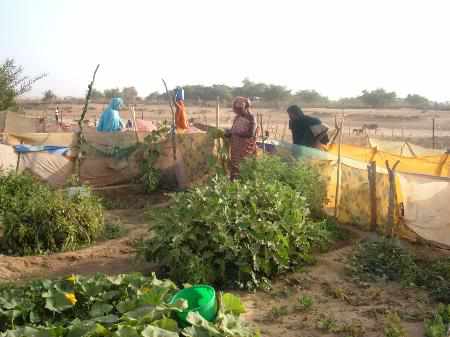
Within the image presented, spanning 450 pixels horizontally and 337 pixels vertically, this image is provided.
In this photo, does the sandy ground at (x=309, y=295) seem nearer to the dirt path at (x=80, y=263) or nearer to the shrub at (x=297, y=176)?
the dirt path at (x=80, y=263)

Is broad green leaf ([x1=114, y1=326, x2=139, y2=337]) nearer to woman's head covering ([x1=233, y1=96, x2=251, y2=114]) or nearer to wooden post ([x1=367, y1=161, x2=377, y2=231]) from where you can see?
wooden post ([x1=367, y1=161, x2=377, y2=231])

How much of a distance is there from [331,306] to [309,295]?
27 centimetres

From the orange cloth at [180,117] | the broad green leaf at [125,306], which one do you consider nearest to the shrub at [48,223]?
the broad green leaf at [125,306]

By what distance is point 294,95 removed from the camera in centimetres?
4916

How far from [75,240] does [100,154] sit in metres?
3.61

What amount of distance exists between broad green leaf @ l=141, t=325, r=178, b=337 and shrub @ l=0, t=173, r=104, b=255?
311cm

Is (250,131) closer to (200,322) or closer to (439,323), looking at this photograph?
(439,323)

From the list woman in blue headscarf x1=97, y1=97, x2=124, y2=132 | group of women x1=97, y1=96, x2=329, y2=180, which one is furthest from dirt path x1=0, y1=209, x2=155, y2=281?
woman in blue headscarf x1=97, y1=97, x2=124, y2=132

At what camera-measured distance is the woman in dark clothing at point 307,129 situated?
29.1 feet

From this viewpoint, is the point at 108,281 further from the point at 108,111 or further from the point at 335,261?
the point at 108,111

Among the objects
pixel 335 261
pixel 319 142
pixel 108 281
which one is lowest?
pixel 335 261

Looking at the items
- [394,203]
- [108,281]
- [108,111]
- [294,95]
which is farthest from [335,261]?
[294,95]

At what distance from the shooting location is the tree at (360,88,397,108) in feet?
143

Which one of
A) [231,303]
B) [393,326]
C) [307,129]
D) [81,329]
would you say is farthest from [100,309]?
[307,129]
